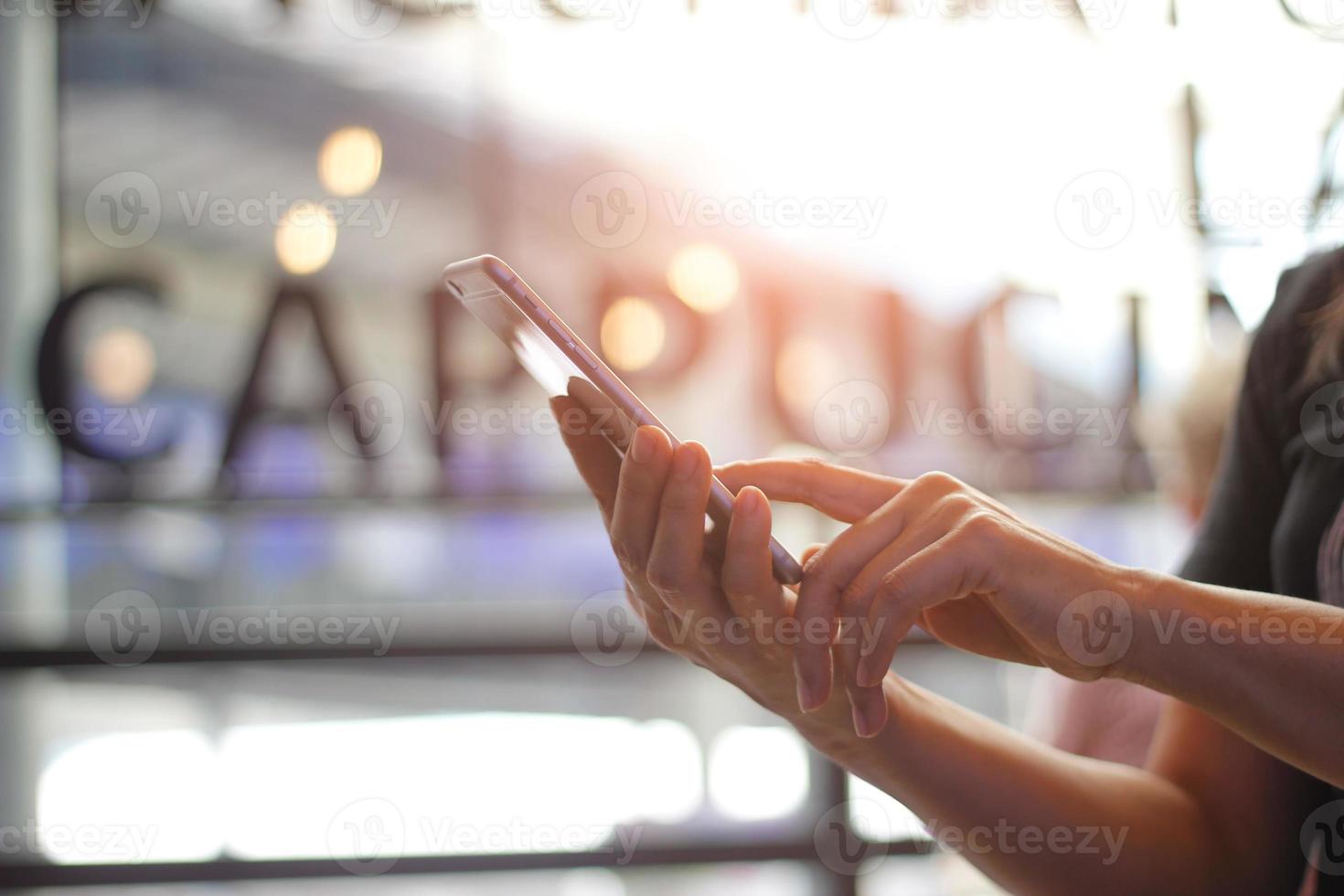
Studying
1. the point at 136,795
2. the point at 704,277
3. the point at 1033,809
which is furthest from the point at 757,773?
the point at 1033,809

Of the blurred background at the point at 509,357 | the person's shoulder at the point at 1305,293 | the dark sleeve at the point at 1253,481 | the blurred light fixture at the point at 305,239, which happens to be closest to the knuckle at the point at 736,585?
the dark sleeve at the point at 1253,481

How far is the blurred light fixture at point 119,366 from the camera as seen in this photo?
221 centimetres

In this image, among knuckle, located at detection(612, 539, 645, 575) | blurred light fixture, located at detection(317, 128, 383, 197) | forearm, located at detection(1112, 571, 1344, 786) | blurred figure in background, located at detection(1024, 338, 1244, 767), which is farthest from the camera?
blurred light fixture, located at detection(317, 128, 383, 197)

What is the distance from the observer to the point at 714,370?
7.43 ft

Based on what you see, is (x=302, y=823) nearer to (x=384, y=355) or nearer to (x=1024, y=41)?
(x=384, y=355)

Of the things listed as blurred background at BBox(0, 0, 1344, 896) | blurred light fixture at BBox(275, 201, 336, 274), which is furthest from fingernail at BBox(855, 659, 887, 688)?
blurred light fixture at BBox(275, 201, 336, 274)

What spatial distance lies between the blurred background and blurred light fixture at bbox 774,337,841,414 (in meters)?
0.01

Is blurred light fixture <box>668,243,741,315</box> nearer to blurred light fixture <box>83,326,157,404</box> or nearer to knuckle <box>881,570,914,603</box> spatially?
blurred light fixture <box>83,326,157,404</box>

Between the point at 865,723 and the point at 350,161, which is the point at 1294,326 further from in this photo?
the point at 350,161

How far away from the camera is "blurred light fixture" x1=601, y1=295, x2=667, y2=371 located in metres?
2.23

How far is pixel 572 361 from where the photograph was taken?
2.27 feet

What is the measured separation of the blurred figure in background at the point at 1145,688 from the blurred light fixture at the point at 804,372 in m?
0.73

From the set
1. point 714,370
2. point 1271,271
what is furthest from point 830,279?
point 1271,271

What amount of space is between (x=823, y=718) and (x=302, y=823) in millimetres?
1869
